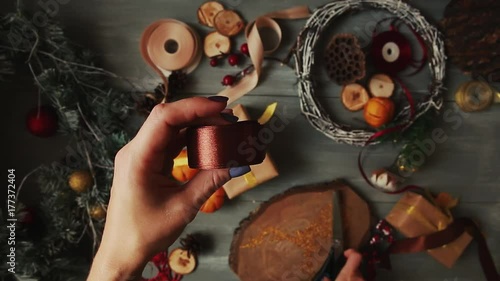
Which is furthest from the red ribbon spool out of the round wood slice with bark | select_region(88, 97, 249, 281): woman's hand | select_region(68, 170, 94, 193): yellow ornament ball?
select_region(68, 170, 94, 193): yellow ornament ball

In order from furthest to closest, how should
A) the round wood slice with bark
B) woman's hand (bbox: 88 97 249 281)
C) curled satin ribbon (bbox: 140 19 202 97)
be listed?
curled satin ribbon (bbox: 140 19 202 97) → the round wood slice with bark → woman's hand (bbox: 88 97 249 281)

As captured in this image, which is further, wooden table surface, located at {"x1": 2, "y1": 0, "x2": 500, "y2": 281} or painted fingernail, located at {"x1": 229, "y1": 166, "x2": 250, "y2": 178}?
wooden table surface, located at {"x1": 2, "y1": 0, "x2": 500, "y2": 281}

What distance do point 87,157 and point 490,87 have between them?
1.16m

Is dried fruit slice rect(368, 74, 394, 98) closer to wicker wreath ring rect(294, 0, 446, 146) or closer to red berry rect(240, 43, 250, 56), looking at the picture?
wicker wreath ring rect(294, 0, 446, 146)

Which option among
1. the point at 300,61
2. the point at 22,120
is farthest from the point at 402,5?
the point at 22,120

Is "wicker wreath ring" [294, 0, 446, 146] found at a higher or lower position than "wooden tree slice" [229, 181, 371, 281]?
higher

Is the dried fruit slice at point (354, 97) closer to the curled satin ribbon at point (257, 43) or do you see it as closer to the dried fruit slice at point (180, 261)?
the curled satin ribbon at point (257, 43)

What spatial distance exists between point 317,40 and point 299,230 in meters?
0.54

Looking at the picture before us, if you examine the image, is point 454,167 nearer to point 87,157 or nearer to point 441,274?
point 441,274

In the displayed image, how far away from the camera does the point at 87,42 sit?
4.40ft

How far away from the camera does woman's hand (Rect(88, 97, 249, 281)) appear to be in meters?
0.84

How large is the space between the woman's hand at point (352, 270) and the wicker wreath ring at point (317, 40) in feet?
1.03

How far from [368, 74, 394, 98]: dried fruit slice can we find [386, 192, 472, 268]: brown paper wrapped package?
299 millimetres

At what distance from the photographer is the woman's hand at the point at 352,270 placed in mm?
1245
